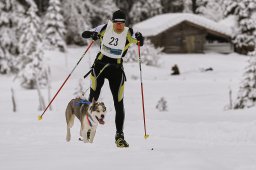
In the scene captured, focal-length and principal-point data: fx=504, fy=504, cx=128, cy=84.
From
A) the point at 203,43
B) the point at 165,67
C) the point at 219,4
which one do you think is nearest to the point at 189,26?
the point at 203,43

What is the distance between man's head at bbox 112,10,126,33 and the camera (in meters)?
6.71

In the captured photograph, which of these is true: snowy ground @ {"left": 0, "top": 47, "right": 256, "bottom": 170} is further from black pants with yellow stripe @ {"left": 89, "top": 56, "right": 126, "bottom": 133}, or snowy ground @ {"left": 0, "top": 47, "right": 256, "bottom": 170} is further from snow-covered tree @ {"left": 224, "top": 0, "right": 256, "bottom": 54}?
snow-covered tree @ {"left": 224, "top": 0, "right": 256, "bottom": 54}

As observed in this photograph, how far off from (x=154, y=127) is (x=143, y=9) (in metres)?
46.5

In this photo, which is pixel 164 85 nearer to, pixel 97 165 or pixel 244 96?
pixel 244 96

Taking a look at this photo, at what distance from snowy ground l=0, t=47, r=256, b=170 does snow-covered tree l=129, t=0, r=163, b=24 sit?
40.8 ft

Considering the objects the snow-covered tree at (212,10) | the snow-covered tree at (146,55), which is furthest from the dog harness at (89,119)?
the snow-covered tree at (212,10)

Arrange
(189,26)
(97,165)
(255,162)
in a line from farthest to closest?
(189,26), (255,162), (97,165)

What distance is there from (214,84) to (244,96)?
36.0ft

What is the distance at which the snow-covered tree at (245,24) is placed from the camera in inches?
1863

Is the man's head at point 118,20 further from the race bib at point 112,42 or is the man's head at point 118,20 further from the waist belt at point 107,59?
the waist belt at point 107,59

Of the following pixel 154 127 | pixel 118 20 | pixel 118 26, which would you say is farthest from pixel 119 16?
pixel 154 127

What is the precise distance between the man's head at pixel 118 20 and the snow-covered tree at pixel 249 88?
44.4 feet

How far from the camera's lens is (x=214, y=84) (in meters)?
31.0

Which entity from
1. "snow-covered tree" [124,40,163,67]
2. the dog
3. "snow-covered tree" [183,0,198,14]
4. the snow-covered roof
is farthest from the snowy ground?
"snow-covered tree" [183,0,198,14]
